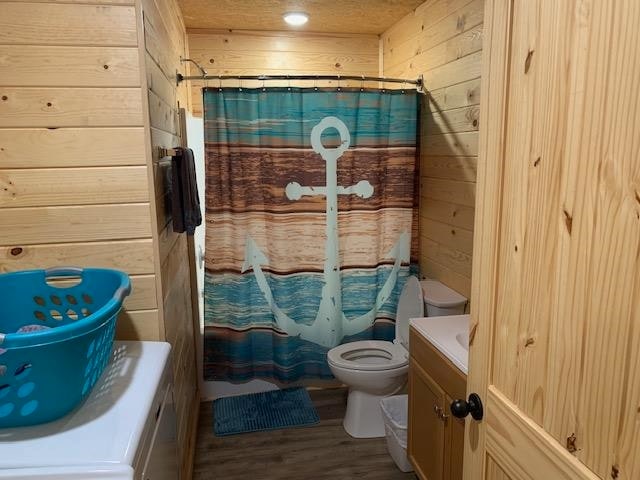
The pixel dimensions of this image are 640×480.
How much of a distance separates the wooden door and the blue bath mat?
1.77 metres

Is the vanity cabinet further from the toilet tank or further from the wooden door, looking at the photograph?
the wooden door

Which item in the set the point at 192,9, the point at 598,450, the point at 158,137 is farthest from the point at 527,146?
the point at 192,9

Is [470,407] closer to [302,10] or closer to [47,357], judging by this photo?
[47,357]

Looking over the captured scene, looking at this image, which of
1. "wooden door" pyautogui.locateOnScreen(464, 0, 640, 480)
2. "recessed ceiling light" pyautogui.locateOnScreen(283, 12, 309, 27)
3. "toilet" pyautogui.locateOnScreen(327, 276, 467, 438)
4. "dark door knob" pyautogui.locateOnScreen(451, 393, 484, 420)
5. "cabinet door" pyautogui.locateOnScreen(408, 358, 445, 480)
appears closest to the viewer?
"wooden door" pyautogui.locateOnScreen(464, 0, 640, 480)

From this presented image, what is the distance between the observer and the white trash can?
7.54 feet

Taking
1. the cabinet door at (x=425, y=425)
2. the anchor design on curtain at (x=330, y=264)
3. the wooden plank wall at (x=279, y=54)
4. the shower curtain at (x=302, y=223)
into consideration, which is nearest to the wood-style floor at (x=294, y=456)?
the cabinet door at (x=425, y=425)

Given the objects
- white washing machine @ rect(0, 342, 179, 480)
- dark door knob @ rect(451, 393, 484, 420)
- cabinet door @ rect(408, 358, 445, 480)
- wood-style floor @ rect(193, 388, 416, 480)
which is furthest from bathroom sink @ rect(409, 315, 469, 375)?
white washing machine @ rect(0, 342, 179, 480)

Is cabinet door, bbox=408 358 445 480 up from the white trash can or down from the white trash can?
up

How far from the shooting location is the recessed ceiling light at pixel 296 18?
2.85 m

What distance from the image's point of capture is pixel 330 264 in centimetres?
285

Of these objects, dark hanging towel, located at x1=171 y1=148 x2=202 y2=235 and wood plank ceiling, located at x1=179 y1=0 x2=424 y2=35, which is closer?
dark hanging towel, located at x1=171 y1=148 x2=202 y2=235

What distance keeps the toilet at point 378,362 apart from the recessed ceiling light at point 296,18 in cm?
165

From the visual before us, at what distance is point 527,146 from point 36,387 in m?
1.13

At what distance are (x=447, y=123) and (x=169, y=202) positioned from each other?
1470 mm
